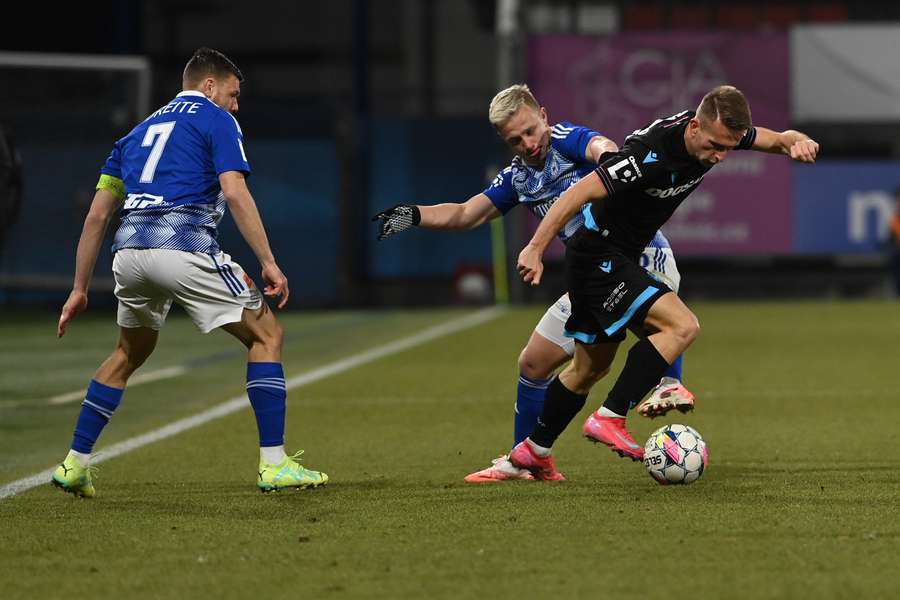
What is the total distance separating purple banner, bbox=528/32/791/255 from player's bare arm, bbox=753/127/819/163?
59.6 feet

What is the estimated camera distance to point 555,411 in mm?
7125

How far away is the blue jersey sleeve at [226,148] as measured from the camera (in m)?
6.70

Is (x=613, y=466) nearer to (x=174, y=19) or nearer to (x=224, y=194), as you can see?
(x=224, y=194)

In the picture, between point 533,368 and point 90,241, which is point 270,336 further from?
point 533,368

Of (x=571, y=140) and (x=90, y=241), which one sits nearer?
(x=90, y=241)

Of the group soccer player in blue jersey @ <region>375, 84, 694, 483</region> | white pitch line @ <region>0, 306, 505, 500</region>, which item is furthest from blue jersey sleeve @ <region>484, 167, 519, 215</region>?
white pitch line @ <region>0, 306, 505, 500</region>

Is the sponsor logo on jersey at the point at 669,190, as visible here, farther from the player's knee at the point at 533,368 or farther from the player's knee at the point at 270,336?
the player's knee at the point at 270,336

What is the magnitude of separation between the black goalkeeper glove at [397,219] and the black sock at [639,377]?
1170 mm

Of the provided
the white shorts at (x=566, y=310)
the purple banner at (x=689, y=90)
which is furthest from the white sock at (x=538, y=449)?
the purple banner at (x=689, y=90)

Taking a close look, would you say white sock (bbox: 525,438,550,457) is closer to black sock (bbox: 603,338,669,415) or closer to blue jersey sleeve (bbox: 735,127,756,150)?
black sock (bbox: 603,338,669,415)

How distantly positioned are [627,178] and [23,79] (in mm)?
30588

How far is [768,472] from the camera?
7410 mm

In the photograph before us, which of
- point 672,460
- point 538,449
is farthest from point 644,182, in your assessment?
point 538,449

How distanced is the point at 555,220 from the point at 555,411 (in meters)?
1.01
